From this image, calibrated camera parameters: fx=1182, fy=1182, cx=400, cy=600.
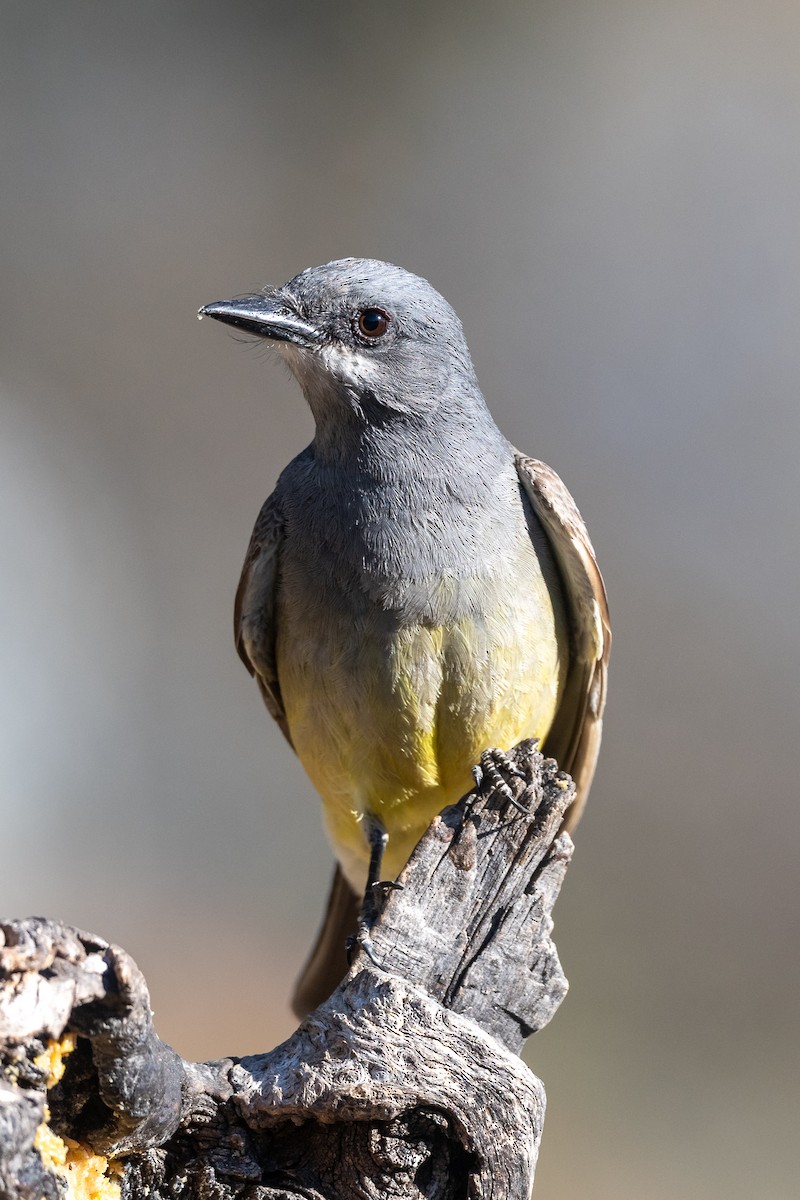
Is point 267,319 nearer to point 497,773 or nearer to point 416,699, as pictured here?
point 416,699

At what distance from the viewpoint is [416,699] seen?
14.4 ft

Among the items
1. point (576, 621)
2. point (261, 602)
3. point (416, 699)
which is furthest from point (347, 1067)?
point (261, 602)

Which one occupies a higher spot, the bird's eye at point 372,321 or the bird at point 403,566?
the bird's eye at point 372,321

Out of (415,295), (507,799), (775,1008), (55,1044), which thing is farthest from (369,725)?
(775,1008)

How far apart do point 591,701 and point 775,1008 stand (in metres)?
5.97

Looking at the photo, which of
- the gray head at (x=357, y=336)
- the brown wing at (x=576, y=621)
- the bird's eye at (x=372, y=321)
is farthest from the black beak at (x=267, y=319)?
the brown wing at (x=576, y=621)

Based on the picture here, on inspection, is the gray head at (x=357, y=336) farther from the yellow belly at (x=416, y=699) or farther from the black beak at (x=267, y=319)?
the yellow belly at (x=416, y=699)

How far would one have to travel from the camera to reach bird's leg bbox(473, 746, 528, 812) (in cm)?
374

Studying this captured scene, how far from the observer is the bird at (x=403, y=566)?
14.5 ft

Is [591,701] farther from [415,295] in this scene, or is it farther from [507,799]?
[415,295]

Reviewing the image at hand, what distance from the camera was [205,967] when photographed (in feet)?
32.5

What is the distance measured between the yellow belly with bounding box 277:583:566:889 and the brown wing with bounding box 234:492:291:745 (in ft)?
1.01

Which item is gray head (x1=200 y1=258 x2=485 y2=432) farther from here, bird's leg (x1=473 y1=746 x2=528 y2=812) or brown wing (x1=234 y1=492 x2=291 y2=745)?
bird's leg (x1=473 y1=746 x2=528 y2=812)

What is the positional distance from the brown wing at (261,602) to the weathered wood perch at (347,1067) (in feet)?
5.76
